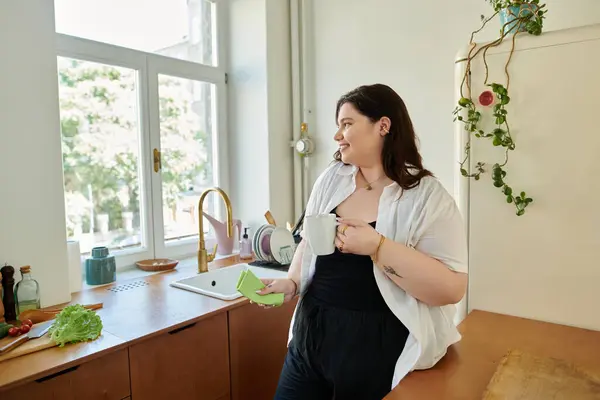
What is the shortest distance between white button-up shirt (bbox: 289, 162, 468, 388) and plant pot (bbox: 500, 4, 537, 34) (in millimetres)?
618

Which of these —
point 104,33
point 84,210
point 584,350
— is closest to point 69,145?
point 84,210

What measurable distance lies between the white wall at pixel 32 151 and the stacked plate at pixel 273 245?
0.86m

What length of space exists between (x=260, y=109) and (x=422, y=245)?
5.33 feet

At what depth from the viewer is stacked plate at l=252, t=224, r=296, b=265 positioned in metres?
2.15

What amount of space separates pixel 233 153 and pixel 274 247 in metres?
0.76

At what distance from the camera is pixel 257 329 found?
1.72 meters

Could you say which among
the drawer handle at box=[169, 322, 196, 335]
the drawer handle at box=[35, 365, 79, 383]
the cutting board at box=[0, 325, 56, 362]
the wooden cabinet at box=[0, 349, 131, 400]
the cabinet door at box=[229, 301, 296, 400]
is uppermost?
the cutting board at box=[0, 325, 56, 362]

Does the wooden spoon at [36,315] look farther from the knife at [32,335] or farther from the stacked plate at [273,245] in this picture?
the stacked plate at [273,245]

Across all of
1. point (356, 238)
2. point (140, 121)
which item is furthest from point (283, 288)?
point (140, 121)

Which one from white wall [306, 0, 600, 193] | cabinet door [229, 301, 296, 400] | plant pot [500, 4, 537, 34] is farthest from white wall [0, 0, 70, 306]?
plant pot [500, 4, 537, 34]

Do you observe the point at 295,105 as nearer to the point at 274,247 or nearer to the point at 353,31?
the point at 353,31

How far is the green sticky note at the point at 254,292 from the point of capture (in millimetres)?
1187

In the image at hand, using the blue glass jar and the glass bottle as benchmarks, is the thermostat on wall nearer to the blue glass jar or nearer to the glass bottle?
the blue glass jar

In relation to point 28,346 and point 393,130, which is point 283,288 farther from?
point 28,346
